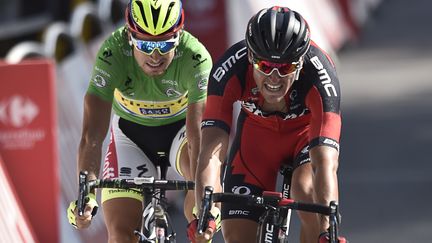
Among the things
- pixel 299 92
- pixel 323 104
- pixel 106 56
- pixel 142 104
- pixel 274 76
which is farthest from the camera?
pixel 142 104

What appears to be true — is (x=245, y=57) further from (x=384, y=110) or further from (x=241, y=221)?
(x=384, y=110)

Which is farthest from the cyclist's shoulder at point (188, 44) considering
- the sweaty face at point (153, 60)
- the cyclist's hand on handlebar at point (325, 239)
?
the cyclist's hand on handlebar at point (325, 239)

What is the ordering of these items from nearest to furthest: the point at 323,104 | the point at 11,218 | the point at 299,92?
the point at 323,104 < the point at 299,92 < the point at 11,218

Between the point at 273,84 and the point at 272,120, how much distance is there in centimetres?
77

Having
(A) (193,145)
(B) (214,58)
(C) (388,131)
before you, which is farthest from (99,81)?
(C) (388,131)

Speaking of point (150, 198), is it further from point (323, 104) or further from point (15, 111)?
point (15, 111)

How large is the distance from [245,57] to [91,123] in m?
1.18

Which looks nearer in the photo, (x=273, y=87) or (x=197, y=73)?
(x=273, y=87)

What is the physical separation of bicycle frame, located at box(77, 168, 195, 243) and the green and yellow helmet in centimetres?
94

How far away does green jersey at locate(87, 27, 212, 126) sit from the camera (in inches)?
353

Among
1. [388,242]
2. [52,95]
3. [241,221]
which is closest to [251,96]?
[241,221]

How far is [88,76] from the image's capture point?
41.6ft

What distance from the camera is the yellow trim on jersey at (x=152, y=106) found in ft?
30.8

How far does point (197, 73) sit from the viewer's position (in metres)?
9.01
